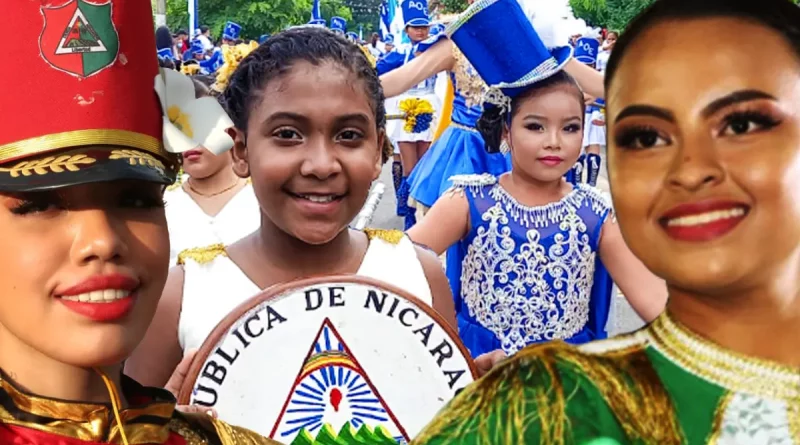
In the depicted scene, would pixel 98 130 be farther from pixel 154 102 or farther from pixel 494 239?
pixel 494 239

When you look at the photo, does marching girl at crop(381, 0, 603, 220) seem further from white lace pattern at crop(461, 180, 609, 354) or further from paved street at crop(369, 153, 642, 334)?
white lace pattern at crop(461, 180, 609, 354)

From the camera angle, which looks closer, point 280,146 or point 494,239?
point 280,146

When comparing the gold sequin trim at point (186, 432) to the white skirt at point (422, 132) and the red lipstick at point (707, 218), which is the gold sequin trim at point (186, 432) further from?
the white skirt at point (422, 132)

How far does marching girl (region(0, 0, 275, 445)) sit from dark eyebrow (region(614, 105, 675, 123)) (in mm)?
709

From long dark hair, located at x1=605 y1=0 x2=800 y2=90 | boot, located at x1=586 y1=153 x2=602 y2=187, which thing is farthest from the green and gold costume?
boot, located at x1=586 y1=153 x2=602 y2=187

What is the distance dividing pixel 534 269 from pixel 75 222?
2194mm

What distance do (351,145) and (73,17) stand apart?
0.91 meters

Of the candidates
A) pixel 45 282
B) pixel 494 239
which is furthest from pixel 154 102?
pixel 494 239

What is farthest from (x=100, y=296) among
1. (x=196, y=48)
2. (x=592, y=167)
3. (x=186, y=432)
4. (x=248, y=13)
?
(x=248, y=13)

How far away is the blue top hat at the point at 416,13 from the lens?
11125 mm

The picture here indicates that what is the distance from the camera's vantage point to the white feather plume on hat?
347 centimetres

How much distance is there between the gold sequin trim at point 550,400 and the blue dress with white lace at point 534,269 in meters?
1.96

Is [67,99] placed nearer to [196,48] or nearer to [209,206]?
[209,206]

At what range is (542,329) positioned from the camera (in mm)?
3240
